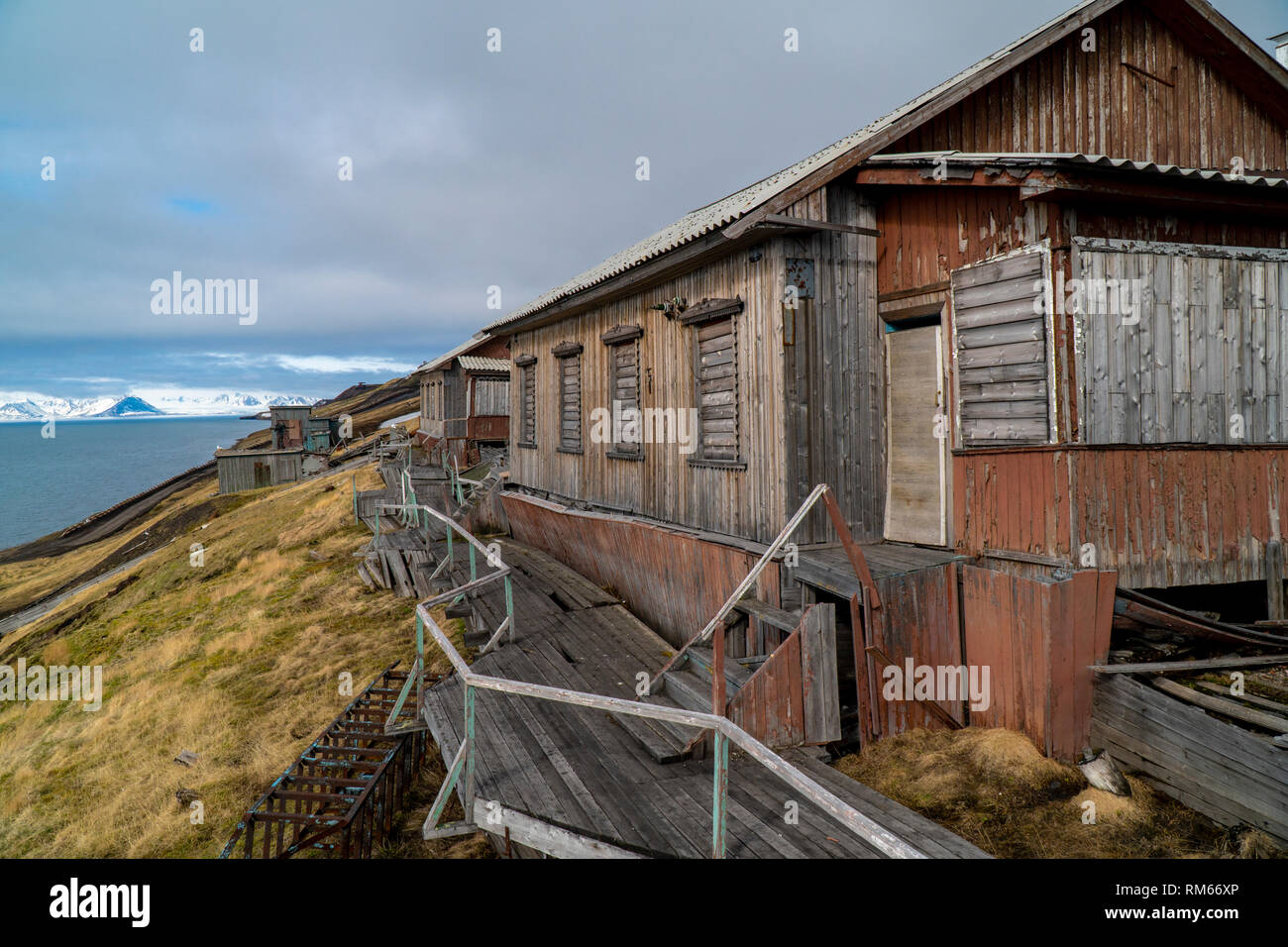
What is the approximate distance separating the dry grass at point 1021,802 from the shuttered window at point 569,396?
8660 mm

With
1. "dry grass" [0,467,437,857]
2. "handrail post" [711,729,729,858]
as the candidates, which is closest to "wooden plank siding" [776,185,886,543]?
"handrail post" [711,729,729,858]

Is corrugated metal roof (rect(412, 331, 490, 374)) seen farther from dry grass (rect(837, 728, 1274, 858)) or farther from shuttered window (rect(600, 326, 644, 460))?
dry grass (rect(837, 728, 1274, 858))

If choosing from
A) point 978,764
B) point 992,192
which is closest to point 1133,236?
point 992,192

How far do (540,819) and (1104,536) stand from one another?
203 inches

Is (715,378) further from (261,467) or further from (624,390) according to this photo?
(261,467)

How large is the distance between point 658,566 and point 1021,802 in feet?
15.7

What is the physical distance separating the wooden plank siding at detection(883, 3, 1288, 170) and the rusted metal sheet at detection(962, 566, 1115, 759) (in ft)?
15.9

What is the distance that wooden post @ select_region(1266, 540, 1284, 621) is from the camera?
262 inches

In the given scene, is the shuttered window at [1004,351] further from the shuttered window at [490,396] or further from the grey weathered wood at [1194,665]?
the shuttered window at [490,396]

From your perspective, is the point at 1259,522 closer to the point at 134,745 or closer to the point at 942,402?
the point at 942,402

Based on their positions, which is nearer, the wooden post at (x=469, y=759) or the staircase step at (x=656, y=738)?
the wooden post at (x=469, y=759)

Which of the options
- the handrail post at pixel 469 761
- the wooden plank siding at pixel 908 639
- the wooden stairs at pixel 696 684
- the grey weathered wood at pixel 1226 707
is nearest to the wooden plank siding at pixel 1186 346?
the wooden plank siding at pixel 908 639

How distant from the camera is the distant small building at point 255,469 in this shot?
125 ft
